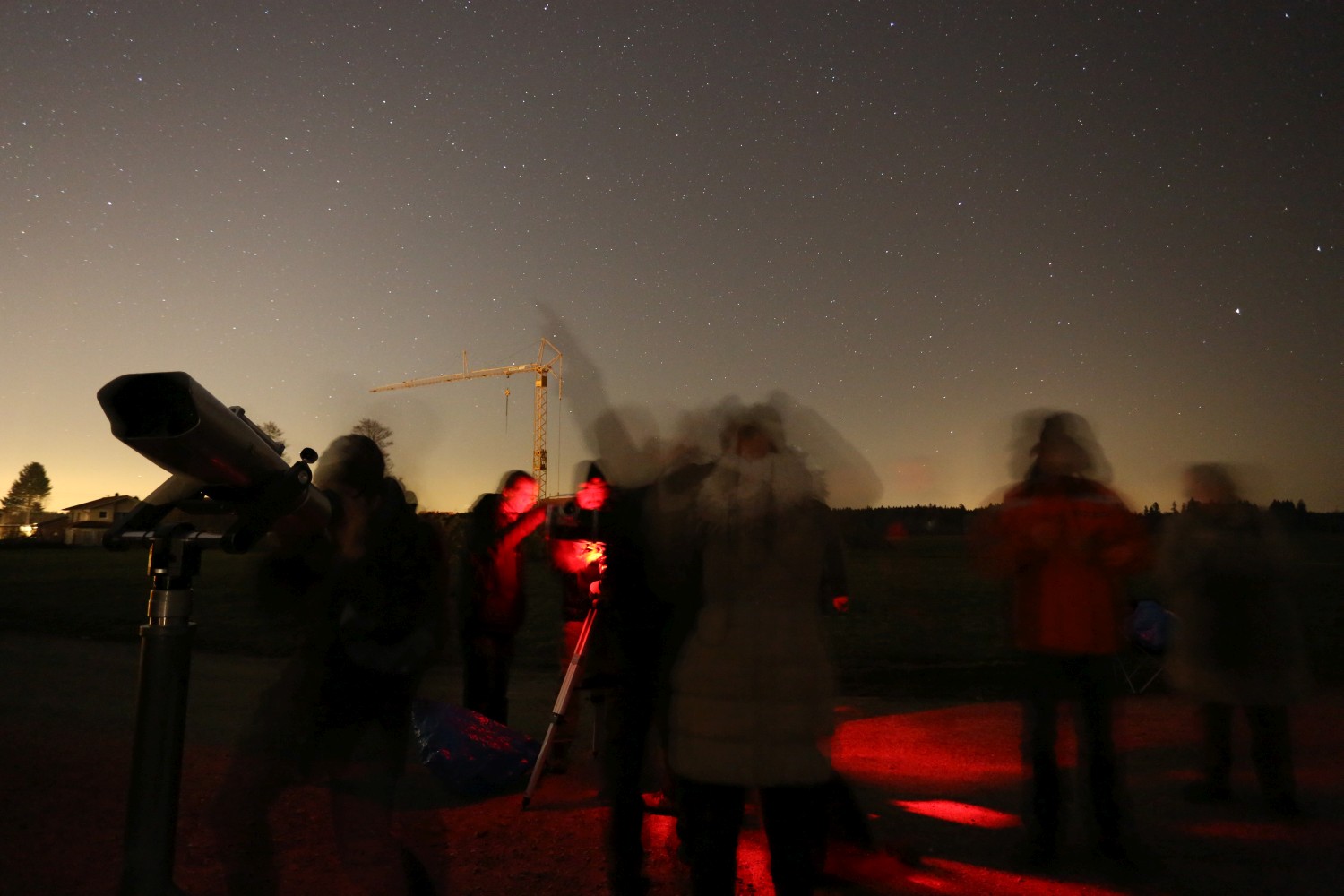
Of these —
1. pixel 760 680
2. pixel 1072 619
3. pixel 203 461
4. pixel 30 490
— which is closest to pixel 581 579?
pixel 1072 619

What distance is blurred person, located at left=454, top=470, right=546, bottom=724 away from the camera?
20.3 ft

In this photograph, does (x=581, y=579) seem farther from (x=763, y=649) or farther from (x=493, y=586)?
(x=763, y=649)

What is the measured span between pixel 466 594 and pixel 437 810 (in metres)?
1.60

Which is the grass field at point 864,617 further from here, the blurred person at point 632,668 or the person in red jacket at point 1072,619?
the blurred person at point 632,668

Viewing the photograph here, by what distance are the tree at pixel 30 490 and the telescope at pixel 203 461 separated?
13759 cm

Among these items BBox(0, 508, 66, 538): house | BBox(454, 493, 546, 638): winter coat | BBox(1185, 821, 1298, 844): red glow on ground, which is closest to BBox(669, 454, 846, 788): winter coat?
BBox(1185, 821, 1298, 844): red glow on ground

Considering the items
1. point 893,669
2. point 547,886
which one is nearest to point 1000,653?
point 893,669

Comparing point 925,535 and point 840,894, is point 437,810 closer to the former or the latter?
point 840,894

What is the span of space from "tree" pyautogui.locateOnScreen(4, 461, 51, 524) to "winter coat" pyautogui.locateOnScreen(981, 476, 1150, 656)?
137 m

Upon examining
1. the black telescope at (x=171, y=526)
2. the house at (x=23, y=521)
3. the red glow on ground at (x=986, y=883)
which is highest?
the house at (x=23, y=521)

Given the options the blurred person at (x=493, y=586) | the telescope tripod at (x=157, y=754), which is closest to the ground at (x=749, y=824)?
the blurred person at (x=493, y=586)

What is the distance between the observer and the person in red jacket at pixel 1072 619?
4.26m

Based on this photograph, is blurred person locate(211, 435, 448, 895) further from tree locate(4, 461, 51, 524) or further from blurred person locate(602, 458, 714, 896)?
tree locate(4, 461, 51, 524)

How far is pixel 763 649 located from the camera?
2799mm
